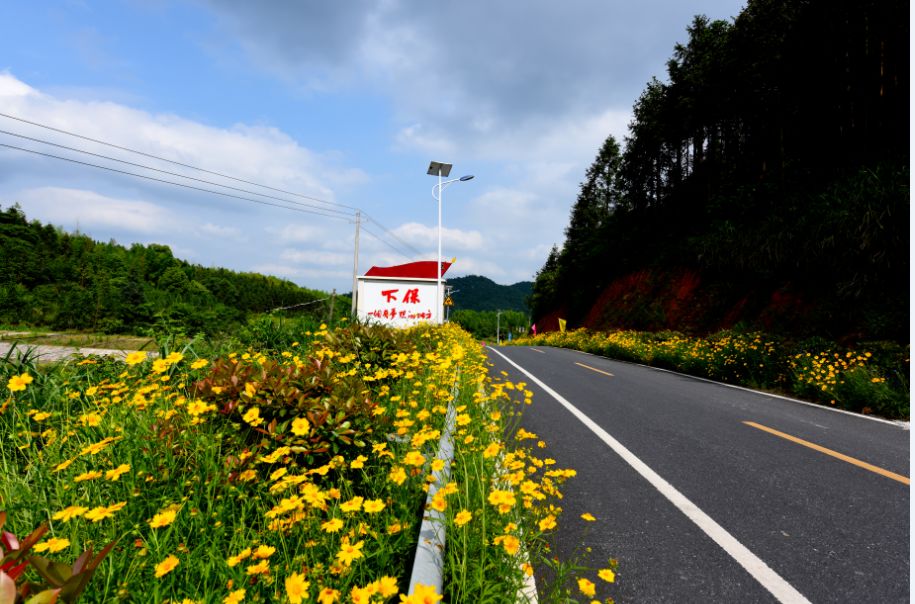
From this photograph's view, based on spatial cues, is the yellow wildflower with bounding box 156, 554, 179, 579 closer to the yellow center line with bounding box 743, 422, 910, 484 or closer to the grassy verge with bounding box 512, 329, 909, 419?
the yellow center line with bounding box 743, 422, 910, 484

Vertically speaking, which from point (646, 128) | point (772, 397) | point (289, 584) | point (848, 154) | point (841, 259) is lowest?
point (772, 397)

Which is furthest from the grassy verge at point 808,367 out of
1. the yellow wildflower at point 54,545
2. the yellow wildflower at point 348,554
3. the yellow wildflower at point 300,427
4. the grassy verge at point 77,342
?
the grassy verge at point 77,342

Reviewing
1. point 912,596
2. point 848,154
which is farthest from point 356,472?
point 848,154

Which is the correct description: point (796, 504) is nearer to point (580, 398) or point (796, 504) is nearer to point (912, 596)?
point (912, 596)

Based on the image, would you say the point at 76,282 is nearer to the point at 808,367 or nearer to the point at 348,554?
the point at 348,554

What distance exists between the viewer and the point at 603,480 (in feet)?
11.8

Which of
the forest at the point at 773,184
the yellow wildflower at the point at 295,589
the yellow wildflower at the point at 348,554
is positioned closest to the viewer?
the yellow wildflower at the point at 295,589

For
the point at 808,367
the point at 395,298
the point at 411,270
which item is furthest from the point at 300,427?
the point at 411,270

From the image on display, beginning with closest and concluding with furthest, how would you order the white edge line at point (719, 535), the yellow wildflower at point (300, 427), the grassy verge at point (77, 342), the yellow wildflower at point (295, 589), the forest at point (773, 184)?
the yellow wildflower at point (295, 589), the white edge line at point (719, 535), the yellow wildflower at point (300, 427), the grassy verge at point (77, 342), the forest at point (773, 184)

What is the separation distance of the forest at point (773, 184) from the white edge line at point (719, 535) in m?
9.21

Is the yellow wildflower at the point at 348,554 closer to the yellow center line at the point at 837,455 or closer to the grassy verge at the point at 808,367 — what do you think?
the yellow center line at the point at 837,455

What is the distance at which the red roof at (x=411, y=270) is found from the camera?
1568cm

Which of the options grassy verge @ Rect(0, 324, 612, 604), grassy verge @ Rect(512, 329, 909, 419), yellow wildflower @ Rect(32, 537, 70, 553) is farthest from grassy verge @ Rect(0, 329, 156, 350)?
grassy verge @ Rect(512, 329, 909, 419)

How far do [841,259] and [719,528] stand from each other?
12.4m
